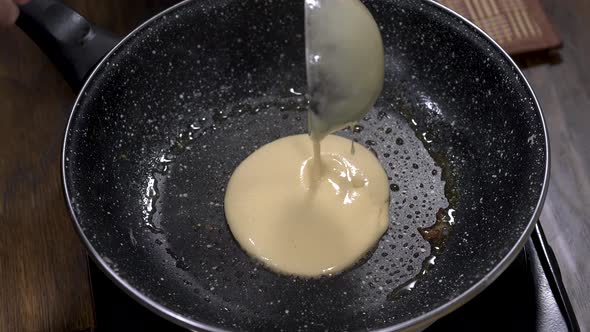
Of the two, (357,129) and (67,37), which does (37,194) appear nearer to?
(67,37)

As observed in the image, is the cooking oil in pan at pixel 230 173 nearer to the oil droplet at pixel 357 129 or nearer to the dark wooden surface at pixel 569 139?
the oil droplet at pixel 357 129

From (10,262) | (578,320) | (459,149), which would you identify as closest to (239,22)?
(459,149)

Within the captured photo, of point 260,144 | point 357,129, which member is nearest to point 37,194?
point 260,144

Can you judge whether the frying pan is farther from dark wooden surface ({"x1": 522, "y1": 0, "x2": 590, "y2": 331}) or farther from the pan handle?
dark wooden surface ({"x1": 522, "y1": 0, "x2": 590, "y2": 331})

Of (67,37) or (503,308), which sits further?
(67,37)

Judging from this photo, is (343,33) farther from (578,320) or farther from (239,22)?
(578,320)

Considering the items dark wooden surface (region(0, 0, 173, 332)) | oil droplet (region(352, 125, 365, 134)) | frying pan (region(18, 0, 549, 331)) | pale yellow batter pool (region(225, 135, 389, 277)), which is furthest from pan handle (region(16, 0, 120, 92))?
oil droplet (region(352, 125, 365, 134))

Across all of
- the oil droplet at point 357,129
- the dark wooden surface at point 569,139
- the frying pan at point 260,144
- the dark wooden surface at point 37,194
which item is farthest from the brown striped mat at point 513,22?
the dark wooden surface at point 37,194

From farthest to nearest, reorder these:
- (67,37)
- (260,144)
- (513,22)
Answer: (513,22) < (260,144) < (67,37)
